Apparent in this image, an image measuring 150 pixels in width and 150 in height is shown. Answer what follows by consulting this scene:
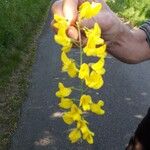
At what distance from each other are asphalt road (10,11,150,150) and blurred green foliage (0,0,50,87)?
44 cm

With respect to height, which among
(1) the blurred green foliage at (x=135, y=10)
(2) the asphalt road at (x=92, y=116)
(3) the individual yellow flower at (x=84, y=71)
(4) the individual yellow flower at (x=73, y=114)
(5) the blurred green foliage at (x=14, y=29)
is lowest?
(1) the blurred green foliage at (x=135, y=10)

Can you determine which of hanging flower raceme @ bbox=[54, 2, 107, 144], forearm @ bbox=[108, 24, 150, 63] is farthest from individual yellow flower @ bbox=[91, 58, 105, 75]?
forearm @ bbox=[108, 24, 150, 63]

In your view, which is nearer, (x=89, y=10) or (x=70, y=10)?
(x=89, y=10)

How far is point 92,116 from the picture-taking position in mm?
7066

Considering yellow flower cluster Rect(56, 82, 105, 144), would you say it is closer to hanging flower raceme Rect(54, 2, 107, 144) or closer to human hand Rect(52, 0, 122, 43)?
hanging flower raceme Rect(54, 2, 107, 144)

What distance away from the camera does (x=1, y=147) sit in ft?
19.6

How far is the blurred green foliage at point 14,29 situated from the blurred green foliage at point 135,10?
2.47 metres

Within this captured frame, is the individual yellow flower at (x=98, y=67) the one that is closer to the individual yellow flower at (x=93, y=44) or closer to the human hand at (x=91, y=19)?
the individual yellow flower at (x=93, y=44)

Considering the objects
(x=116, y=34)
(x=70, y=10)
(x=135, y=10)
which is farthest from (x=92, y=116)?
(x=135, y=10)

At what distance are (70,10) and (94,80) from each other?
1.02ft

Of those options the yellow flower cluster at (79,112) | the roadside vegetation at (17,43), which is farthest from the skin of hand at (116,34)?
the roadside vegetation at (17,43)

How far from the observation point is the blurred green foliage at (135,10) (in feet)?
45.8

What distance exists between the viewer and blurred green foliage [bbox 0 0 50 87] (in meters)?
8.90

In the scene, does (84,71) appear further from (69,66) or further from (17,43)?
(17,43)
